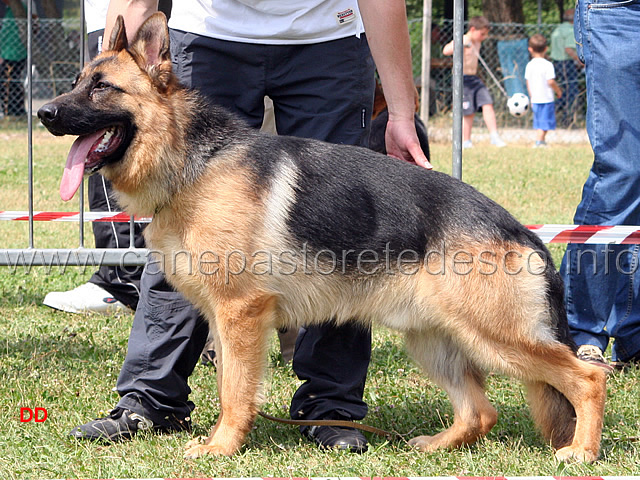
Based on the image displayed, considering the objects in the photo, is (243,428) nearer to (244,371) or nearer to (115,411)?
(244,371)

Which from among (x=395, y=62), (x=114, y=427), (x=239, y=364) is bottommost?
(x=114, y=427)

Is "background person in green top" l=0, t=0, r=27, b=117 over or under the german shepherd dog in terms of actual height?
under

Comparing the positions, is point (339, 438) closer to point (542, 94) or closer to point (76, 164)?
point (76, 164)

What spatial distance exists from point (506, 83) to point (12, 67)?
37.1 ft

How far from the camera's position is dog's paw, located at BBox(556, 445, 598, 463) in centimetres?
318

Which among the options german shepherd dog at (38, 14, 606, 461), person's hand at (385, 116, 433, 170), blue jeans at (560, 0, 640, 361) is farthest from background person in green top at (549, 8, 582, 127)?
german shepherd dog at (38, 14, 606, 461)

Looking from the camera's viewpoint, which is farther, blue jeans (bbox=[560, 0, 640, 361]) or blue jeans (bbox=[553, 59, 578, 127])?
blue jeans (bbox=[553, 59, 578, 127])

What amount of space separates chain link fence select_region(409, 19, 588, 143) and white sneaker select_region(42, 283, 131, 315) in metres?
11.7

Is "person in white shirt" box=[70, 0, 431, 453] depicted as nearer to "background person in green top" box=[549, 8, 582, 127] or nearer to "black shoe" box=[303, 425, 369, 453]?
"black shoe" box=[303, 425, 369, 453]

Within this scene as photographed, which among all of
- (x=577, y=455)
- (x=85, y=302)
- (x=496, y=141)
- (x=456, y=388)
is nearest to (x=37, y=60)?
(x=496, y=141)

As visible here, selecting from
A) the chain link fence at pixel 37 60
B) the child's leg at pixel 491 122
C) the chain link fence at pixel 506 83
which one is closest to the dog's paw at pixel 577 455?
the child's leg at pixel 491 122

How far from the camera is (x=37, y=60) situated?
20.6 metres

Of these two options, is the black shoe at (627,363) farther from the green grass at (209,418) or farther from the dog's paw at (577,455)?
the dog's paw at (577,455)

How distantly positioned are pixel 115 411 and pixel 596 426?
2.03 metres
